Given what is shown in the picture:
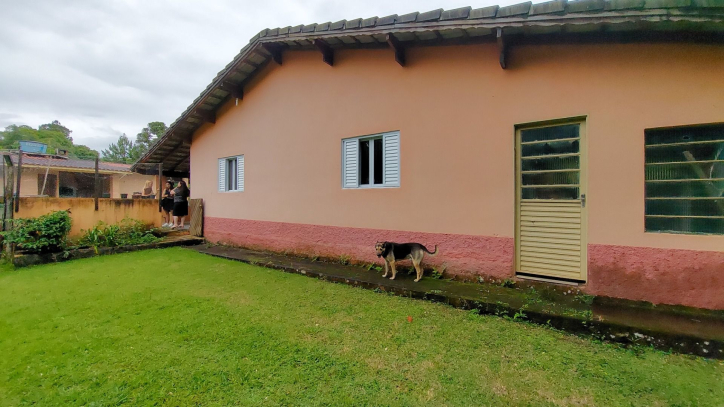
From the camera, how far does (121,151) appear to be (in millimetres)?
43688

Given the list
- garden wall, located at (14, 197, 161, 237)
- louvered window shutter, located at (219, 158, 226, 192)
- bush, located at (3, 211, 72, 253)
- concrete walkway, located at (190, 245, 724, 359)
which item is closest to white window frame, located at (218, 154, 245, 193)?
louvered window shutter, located at (219, 158, 226, 192)

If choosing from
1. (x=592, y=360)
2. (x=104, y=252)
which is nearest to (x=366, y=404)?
(x=592, y=360)

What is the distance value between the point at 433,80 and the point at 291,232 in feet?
14.7

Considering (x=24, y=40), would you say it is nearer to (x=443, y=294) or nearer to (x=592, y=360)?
(x=443, y=294)

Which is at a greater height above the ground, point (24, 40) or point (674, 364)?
point (24, 40)

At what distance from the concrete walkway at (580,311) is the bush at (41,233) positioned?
6.84m

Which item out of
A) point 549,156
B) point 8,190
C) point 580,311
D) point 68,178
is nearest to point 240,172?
point 8,190

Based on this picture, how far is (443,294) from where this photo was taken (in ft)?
13.3

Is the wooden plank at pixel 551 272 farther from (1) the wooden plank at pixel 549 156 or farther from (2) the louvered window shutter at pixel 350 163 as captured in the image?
(2) the louvered window shutter at pixel 350 163

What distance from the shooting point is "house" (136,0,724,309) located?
332 centimetres

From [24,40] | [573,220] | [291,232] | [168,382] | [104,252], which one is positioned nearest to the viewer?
[168,382]

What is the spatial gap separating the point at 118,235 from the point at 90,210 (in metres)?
0.97

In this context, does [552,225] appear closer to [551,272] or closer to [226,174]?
[551,272]

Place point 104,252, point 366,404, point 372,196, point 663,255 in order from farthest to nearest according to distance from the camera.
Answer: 1. point 104,252
2. point 372,196
3. point 663,255
4. point 366,404
